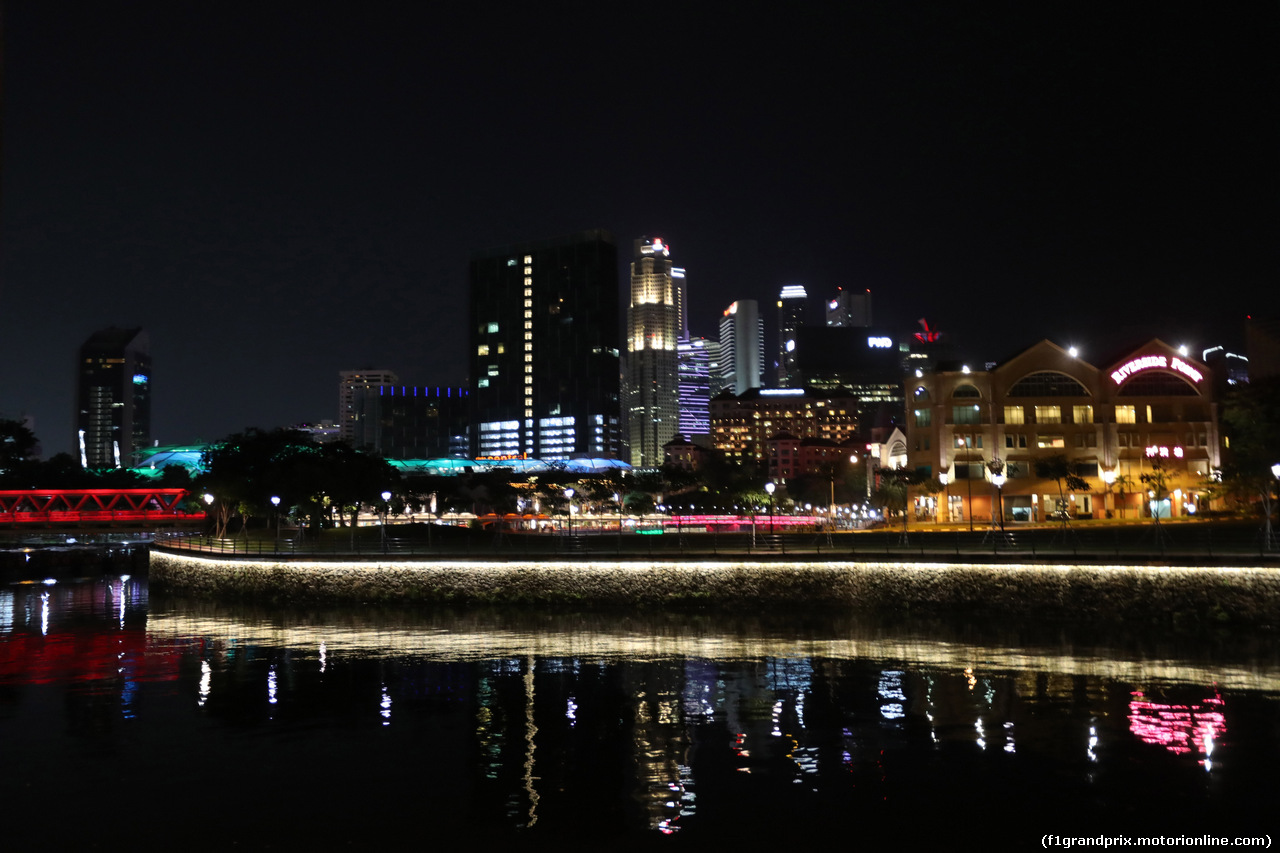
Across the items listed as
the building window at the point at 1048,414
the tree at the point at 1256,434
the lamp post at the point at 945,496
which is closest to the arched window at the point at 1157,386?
the building window at the point at 1048,414

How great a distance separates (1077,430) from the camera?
86.4 metres

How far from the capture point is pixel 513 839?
17.7 meters

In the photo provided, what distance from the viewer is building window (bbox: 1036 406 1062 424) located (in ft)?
285

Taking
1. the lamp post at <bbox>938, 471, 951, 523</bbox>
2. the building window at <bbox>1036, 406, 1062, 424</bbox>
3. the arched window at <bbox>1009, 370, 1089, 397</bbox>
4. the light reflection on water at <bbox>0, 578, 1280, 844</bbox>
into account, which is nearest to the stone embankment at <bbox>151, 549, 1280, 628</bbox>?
the light reflection on water at <bbox>0, 578, 1280, 844</bbox>

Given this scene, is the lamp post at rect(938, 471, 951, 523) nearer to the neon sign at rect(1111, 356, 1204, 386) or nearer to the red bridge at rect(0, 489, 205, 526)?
the neon sign at rect(1111, 356, 1204, 386)

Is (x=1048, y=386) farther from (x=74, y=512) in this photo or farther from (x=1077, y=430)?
(x=74, y=512)

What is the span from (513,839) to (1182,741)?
17139 millimetres

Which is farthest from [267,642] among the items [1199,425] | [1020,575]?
[1199,425]

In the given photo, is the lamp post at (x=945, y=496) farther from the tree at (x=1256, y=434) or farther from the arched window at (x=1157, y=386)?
the tree at (x=1256, y=434)

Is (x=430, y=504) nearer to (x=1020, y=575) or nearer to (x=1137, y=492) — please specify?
(x=1137, y=492)

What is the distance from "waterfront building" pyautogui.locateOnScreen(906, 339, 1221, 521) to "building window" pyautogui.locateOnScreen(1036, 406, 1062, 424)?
9 centimetres

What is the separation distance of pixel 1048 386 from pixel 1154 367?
965 cm

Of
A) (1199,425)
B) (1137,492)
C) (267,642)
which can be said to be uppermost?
(1199,425)

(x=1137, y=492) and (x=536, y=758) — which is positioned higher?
(x=1137, y=492)
